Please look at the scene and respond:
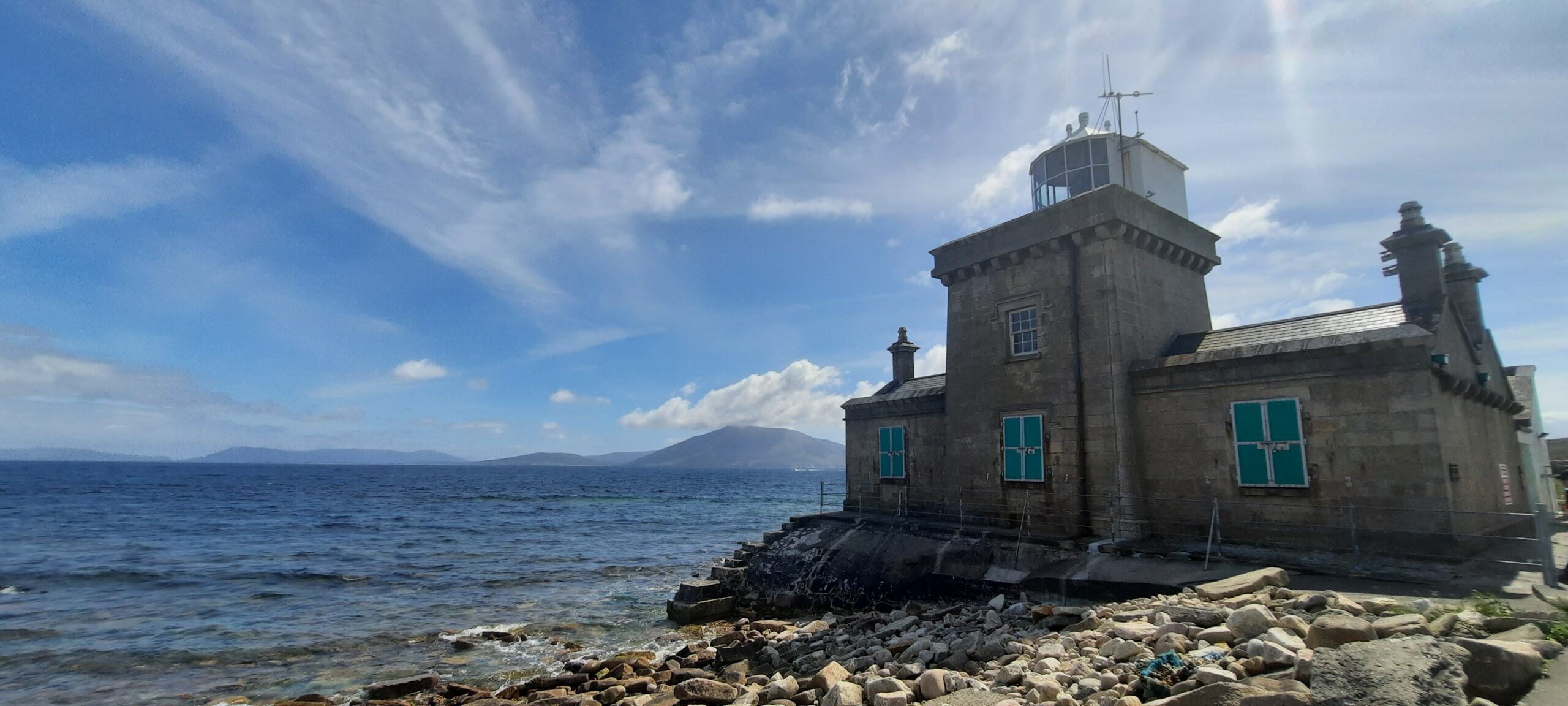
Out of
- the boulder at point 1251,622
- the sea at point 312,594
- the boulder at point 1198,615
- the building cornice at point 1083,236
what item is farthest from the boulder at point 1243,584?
the sea at point 312,594

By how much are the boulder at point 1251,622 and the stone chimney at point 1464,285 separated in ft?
44.8

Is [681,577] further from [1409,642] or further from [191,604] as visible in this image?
[1409,642]

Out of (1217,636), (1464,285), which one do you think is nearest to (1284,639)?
(1217,636)

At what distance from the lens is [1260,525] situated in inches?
446

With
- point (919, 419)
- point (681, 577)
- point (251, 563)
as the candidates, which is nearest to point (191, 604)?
point (251, 563)

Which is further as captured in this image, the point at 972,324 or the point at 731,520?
the point at 731,520

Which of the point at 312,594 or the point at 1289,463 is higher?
the point at 1289,463

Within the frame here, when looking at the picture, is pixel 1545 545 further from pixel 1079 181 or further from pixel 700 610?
pixel 700 610

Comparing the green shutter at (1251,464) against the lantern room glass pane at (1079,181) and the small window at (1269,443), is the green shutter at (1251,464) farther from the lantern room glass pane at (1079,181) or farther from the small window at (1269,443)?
the lantern room glass pane at (1079,181)

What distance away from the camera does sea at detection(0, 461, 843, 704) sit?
13.3m

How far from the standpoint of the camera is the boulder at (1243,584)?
804 cm

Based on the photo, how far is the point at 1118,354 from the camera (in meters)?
12.9

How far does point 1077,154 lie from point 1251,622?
448 inches

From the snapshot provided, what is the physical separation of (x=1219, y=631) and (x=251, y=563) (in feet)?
103
